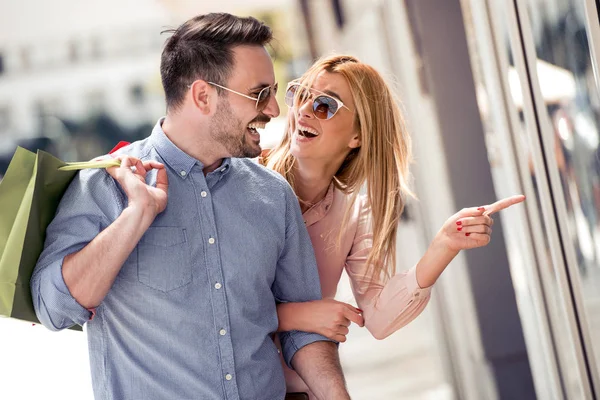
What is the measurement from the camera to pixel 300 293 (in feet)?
7.52

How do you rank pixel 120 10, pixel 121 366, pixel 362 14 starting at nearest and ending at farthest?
pixel 121 366 < pixel 362 14 < pixel 120 10

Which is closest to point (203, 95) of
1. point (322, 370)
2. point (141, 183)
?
point (141, 183)

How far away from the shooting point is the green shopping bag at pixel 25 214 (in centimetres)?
188

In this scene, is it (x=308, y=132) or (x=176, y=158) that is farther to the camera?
(x=308, y=132)

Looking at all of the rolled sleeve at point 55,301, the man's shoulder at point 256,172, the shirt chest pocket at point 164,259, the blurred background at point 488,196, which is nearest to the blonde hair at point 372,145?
the blurred background at point 488,196

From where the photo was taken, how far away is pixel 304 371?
2238 millimetres

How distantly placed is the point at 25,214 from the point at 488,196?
322 cm

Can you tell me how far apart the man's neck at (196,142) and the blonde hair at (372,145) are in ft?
1.64

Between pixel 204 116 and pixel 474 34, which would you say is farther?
pixel 474 34

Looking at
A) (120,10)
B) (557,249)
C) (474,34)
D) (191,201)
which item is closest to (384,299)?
(191,201)

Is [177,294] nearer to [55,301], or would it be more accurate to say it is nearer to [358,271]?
[55,301]

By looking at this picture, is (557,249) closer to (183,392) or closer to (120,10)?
(183,392)

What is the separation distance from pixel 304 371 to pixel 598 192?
1.21m

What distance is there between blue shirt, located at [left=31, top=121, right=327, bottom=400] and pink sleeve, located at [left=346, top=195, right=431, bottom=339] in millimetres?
431
